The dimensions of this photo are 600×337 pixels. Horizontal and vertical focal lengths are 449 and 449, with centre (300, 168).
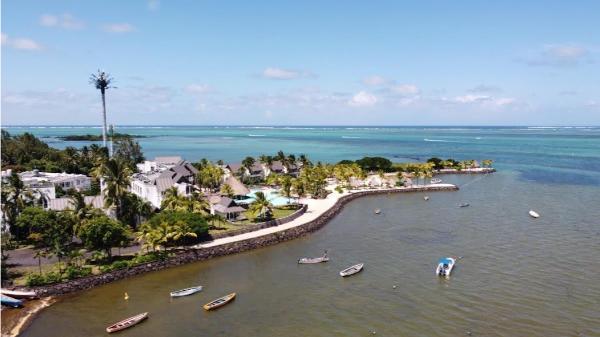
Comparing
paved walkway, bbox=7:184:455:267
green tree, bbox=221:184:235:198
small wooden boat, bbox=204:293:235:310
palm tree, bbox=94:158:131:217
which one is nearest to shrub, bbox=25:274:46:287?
paved walkway, bbox=7:184:455:267

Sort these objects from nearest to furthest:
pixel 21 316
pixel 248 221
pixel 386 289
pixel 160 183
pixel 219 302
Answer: pixel 21 316, pixel 219 302, pixel 386 289, pixel 248 221, pixel 160 183

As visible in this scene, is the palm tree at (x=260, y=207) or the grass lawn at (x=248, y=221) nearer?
the grass lawn at (x=248, y=221)

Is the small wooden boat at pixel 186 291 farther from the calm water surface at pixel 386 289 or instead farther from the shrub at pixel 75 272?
the shrub at pixel 75 272

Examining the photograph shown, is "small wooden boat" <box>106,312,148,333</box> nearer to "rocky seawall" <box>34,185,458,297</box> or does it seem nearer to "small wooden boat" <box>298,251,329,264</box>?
"rocky seawall" <box>34,185,458,297</box>

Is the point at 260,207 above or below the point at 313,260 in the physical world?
above

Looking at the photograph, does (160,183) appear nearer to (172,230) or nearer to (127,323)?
(172,230)

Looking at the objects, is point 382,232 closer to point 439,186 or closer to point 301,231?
point 301,231

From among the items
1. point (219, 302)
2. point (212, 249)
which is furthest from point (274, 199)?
point (219, 302)

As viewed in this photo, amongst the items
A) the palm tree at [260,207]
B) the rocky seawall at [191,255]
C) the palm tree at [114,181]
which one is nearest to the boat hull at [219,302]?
the rocky seawall at [191,255]
